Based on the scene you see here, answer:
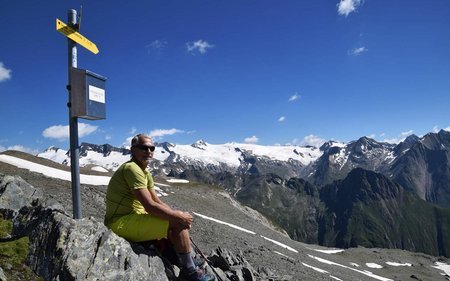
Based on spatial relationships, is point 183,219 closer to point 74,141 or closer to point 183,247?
point 183,247

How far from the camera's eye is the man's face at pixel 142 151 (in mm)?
10859

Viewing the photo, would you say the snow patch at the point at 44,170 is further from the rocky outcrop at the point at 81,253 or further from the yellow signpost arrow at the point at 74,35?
the rocky outcrop at the point at 81,253

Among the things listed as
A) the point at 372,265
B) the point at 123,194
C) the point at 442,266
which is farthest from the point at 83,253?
the point at 442,266

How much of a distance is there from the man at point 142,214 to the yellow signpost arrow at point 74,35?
10.4ft

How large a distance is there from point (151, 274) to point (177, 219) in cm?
168

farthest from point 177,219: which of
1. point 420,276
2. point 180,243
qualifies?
point 420,276

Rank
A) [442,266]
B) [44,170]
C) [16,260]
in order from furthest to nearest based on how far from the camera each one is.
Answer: [442,266] < [44,170] < [16,260]

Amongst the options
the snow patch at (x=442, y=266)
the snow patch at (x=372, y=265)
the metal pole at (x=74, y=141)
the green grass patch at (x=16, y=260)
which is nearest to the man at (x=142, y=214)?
the metal pole at (x=74, y=141)

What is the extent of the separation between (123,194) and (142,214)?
78 centimetres

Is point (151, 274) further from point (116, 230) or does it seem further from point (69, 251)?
point (69, 251)

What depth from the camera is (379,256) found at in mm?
107938

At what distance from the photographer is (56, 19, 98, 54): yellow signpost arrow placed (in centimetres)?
1044

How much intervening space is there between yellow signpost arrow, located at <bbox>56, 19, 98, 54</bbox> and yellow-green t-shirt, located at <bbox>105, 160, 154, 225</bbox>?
3.76 metres

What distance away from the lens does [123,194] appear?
10.6 metres
